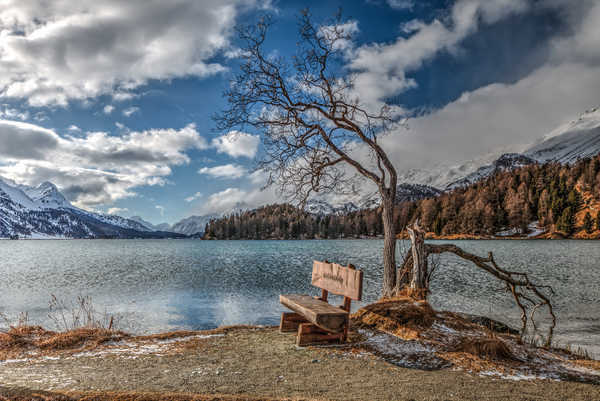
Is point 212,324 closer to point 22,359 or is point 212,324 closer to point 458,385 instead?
point 22,359

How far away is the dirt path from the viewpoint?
480cm

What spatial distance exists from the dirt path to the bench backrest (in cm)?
120

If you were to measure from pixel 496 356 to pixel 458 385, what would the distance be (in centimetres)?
202

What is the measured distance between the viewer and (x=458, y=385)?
5152mm

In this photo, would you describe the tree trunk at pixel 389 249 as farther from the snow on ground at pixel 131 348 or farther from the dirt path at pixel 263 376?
the snow on ground at pixel 131 348

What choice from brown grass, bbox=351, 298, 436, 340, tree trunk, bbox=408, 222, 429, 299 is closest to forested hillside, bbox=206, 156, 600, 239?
tree trunk, bbox=408, 222, 429, 299

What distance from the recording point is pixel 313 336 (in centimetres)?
715

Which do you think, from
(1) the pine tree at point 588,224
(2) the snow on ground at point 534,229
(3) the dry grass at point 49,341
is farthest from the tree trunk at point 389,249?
(2) the snow on ground at point 534,229

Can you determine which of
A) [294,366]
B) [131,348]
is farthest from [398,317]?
[131,348]

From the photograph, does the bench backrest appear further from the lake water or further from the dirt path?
the lake water

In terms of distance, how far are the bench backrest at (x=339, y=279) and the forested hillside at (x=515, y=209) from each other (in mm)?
101219

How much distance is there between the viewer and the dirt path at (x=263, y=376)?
15.7ft

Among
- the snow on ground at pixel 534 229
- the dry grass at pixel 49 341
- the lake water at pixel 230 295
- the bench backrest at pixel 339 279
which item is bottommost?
the lake water at pixel 230 295

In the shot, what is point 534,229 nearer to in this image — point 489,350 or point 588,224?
point 588,224
